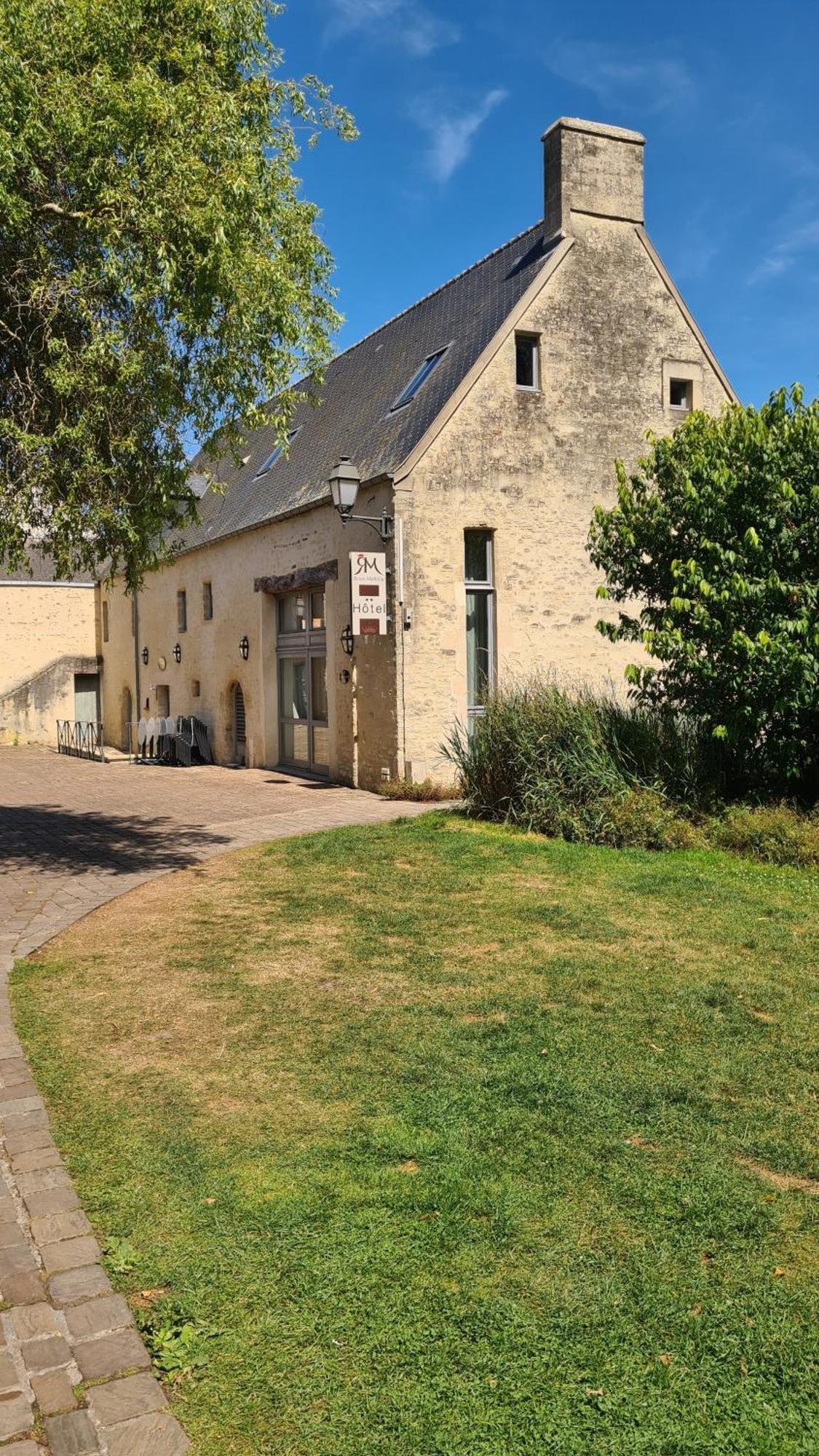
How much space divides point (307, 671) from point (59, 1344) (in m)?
16.1

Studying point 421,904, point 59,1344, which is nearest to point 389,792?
point 421,904

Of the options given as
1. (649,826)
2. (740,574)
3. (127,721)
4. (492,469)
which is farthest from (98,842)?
(127,721)

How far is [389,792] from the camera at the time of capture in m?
14.8

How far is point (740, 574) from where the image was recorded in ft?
33.4

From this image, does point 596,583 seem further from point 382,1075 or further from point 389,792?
point 382,1075

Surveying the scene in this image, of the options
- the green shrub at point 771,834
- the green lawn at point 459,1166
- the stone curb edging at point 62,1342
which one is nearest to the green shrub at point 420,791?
the green shrub at point 771,834

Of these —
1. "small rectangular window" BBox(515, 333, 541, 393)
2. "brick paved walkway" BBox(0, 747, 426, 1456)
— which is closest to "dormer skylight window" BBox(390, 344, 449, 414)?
"small rectangular window" BBox(515, 333, 541, 393)

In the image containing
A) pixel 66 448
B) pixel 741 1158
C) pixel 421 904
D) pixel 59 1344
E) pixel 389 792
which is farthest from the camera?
pixel 389 792

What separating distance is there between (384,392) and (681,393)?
17.1ft

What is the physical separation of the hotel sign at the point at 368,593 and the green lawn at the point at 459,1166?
7.64m

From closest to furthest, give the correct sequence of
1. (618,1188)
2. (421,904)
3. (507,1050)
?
(618,1188)
(507,1050)
(421,904)

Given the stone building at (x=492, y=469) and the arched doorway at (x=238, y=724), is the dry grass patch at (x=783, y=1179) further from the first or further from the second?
the arched doorway at (x=238, y=724)

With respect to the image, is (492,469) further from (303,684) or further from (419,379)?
(303,684)

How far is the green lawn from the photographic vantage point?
250 cm
